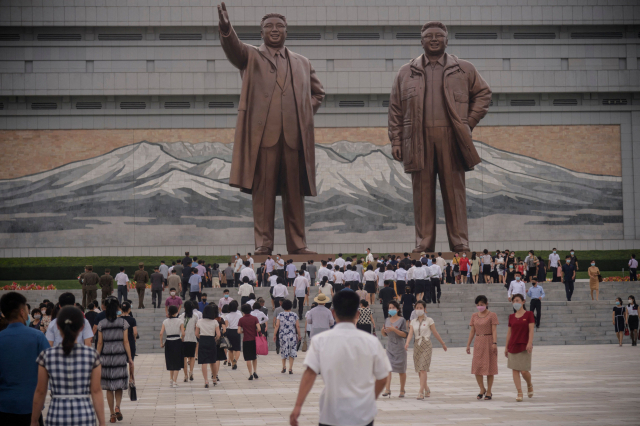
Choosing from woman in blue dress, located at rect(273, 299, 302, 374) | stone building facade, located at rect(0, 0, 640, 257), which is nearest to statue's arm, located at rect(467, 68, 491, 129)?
woman in blue dress, located at rect(273, 299, 302, 374)

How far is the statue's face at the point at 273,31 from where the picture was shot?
1866 centimetres

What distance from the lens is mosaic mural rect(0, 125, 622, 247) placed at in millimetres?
30797

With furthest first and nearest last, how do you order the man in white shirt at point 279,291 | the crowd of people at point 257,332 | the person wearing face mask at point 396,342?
the man in white shirt at point 279,291 → the person wearing face mask at point 396,342 → the crowd of people at point 257,332

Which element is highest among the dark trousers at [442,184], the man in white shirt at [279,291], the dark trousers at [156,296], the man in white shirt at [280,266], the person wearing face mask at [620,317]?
the dark trousers at [442,184]

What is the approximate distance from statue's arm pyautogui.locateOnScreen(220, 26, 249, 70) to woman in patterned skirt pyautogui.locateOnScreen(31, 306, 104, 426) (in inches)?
541

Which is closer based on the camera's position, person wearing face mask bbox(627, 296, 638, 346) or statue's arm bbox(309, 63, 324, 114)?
person wearing face mask bbox(627, 296, 638, 346)

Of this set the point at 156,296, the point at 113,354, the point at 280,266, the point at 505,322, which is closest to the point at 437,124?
the point at 280,266

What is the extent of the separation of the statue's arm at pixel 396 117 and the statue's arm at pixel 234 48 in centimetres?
409

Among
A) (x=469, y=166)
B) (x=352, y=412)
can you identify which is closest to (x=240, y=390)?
(x=352, y=412)

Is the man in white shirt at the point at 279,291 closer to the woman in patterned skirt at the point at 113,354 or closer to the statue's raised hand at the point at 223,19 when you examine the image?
the statue's raised hand at the point at 223,19

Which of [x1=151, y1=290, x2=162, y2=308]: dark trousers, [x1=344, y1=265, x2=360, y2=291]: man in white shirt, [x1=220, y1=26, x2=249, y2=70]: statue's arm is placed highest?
[x1=220, y1=26, x2=249, y2=70]: statue's arm

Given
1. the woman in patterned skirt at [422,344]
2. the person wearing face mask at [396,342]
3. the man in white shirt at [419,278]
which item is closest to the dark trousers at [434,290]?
the man in white shirt at [419,278]

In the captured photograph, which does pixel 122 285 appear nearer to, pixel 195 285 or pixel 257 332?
pixel 195 285

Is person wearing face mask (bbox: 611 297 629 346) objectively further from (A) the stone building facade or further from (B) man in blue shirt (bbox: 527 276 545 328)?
(A) the stone building facade
